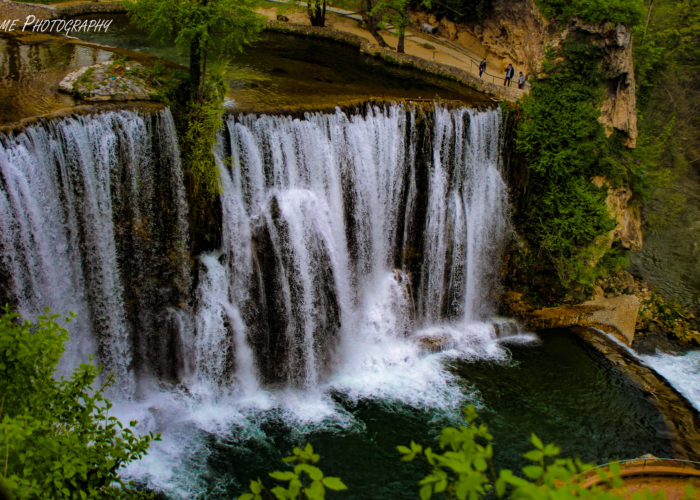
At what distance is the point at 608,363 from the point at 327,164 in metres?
10.2

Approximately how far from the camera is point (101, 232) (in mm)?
12297

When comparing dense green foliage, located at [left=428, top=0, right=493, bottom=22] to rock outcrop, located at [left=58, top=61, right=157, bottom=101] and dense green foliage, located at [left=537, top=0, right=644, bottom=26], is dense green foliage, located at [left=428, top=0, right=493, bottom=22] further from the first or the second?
rock outcrop, located at [left=58, top=61, right=157, bottom=101]

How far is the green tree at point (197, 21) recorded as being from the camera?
13.4 meters

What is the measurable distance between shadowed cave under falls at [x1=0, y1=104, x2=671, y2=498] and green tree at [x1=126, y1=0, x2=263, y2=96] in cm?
196

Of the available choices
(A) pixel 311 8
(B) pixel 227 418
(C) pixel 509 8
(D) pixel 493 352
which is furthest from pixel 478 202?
(A) pixel 311 8

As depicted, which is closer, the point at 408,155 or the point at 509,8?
the point at 408,155

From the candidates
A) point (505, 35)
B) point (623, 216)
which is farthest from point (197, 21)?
point (505, 35)

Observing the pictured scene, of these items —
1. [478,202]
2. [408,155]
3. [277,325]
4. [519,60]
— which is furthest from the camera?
[519,60]

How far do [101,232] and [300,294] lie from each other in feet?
17.2

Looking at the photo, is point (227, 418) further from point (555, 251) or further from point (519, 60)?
point (519, 60)

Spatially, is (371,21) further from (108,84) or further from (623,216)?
(108,84)

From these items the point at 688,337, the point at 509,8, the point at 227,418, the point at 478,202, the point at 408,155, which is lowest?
the point at 227,418

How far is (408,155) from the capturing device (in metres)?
17.0

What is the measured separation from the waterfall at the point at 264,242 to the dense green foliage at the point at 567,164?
3.78ft
